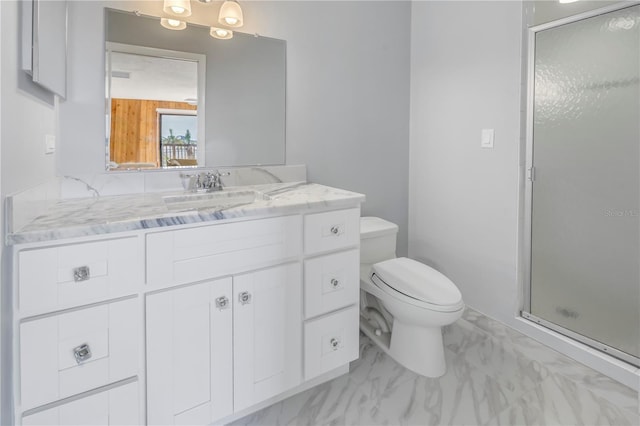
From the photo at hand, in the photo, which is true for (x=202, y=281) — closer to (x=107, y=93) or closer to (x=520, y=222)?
(x=107, y=93)

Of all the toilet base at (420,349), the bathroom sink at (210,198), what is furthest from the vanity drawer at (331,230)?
the toilet base at (420,349)

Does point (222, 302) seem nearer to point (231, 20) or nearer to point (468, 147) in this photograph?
point (231, 20)

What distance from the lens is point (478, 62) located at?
2234 millimetres

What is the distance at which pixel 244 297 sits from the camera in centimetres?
141

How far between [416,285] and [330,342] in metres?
0.49

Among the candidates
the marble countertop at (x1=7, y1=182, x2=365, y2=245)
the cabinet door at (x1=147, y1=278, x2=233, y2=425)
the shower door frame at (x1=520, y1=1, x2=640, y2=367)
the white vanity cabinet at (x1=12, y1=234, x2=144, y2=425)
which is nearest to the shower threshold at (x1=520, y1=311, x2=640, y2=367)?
the shower door frame at (x1=520, y1=1, x2=640, y2=367)

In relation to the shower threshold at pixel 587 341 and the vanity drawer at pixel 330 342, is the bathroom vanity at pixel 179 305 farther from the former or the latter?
the shower threshold at pixel 587 341

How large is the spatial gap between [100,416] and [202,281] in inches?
20.1

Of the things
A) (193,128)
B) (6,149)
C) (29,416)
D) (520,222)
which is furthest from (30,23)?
(520,222)

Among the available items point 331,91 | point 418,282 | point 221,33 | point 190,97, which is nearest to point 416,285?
point 418,282

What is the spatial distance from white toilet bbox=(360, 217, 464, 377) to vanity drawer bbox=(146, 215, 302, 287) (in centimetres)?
60

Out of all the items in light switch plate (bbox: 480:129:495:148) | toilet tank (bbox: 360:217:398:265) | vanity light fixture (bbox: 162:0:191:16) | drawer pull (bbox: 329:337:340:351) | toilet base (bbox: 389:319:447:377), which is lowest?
toilet base (bbox: 389:319:447:377)

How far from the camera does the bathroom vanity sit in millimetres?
1073

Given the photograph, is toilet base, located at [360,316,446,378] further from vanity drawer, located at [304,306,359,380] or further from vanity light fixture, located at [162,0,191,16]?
vanity light fixture, located at [162,0,191,16]
